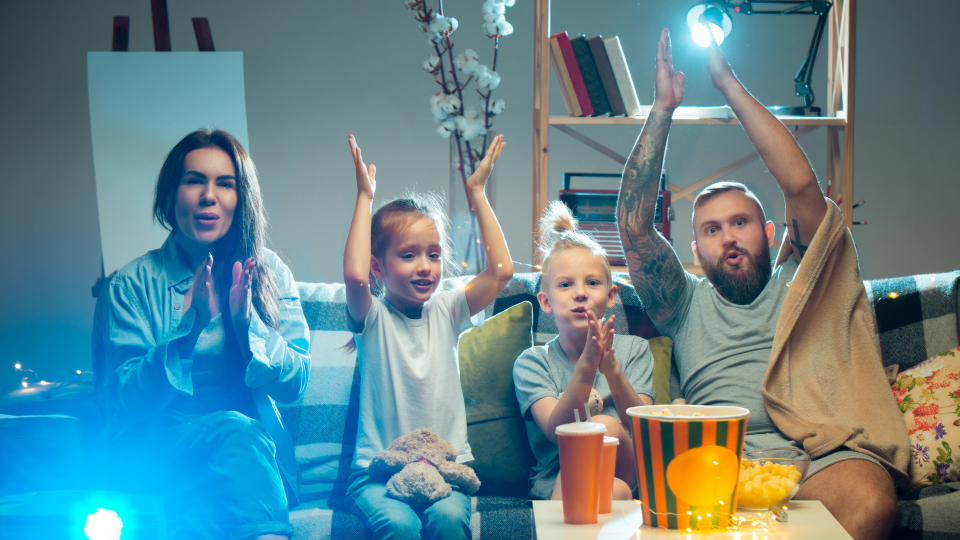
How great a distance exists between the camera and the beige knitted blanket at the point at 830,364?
1.22 meters

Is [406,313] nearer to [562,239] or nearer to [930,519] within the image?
[562,239]

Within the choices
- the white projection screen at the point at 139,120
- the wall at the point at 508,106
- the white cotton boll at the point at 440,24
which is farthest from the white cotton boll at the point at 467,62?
the white projection screen at the point at 139,120

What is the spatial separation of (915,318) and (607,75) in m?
1.01

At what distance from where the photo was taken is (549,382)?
126cm

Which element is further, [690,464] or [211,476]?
[211,476]

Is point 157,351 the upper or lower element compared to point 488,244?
lower

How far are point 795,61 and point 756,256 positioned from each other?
1410 mm

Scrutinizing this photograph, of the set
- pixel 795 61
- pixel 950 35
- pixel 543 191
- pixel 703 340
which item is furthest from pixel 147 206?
pixel 950 35

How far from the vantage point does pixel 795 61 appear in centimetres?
246

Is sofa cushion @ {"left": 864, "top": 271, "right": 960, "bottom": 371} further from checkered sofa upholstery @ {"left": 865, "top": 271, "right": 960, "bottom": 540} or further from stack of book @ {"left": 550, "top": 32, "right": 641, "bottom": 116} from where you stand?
stack of book @ {"left": 550, "top": 32, "right": 641, "bottom": 116}

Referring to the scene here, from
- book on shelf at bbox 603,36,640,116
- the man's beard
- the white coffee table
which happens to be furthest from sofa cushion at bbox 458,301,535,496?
book on shelf at bbox 603,36,640,116

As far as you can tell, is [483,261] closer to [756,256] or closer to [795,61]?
[756,256]

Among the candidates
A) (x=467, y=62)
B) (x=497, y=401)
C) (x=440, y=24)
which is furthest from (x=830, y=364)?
(x=440, y=24)

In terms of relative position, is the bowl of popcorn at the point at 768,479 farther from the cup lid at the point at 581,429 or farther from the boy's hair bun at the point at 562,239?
the boy's hair bun at the point at 562,239
